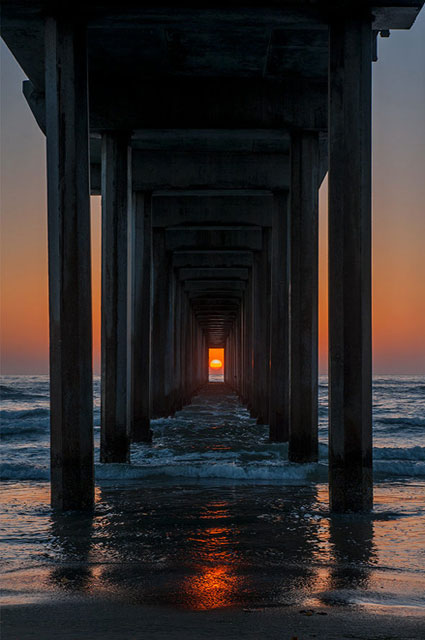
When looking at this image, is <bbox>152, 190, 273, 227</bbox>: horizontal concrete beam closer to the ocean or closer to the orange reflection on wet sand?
the ocean

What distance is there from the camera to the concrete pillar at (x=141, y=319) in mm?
15453

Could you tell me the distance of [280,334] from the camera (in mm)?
15102

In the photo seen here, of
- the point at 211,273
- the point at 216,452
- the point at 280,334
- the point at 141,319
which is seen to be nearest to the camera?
the point at 216,452

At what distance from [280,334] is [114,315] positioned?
473 cm

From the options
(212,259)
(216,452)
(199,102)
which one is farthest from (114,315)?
(212,259)

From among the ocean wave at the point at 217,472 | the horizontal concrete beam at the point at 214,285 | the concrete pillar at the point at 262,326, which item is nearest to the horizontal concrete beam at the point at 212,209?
the concrete pillar at the point at 262,326

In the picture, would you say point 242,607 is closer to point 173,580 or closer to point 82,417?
point 173,580

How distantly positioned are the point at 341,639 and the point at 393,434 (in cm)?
1889

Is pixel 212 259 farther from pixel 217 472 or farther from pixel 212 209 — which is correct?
pixel 217 472

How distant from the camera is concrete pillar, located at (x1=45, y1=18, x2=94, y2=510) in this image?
758cm

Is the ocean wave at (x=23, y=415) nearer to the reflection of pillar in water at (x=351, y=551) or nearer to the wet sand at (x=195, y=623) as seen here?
the reflection of pillar in water at (x=351, y=551)

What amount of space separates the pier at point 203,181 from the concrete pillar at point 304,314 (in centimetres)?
3

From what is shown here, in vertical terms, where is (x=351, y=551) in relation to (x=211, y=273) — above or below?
below

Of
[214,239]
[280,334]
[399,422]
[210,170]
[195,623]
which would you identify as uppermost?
[210,170]
